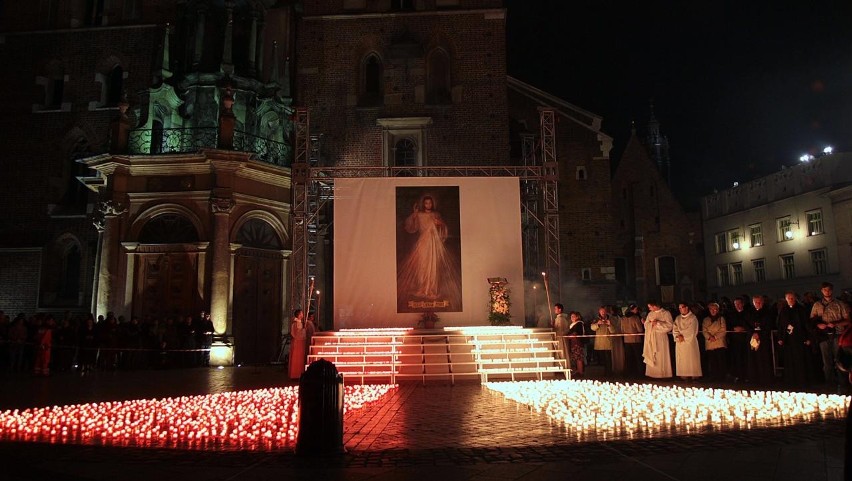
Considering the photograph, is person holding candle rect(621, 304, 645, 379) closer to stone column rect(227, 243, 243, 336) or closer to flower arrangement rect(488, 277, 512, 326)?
flower arrangement rect(488, 277, 512, 326)

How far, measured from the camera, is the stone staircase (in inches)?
613

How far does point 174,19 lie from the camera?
26.2 m

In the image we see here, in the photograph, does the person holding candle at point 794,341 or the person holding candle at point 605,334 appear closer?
the person holding candle at point 794,341

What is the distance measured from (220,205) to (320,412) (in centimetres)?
1617

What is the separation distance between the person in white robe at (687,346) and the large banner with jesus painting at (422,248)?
645 cm

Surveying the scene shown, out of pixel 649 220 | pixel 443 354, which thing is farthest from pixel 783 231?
pixel 443 354

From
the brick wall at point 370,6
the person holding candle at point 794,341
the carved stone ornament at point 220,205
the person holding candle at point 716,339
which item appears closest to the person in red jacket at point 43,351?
the carved stone ornament at point 220,205

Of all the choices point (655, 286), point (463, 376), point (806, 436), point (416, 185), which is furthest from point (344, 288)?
point (655, 286)

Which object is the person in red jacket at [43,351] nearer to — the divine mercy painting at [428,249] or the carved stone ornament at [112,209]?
→ the carved stone ornament at [112,209]

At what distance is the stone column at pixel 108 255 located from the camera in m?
21.3

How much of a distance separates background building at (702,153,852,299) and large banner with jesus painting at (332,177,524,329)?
78.7 ft

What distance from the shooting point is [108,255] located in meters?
21.5

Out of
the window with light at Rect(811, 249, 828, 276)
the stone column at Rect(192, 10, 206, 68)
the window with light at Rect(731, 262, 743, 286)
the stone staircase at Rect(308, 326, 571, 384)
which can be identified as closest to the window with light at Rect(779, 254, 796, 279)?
the window with light at Rect(811, 249, 828, 276)

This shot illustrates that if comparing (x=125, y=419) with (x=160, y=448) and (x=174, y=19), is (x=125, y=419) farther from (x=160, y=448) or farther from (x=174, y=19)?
(x=174, y=19)
